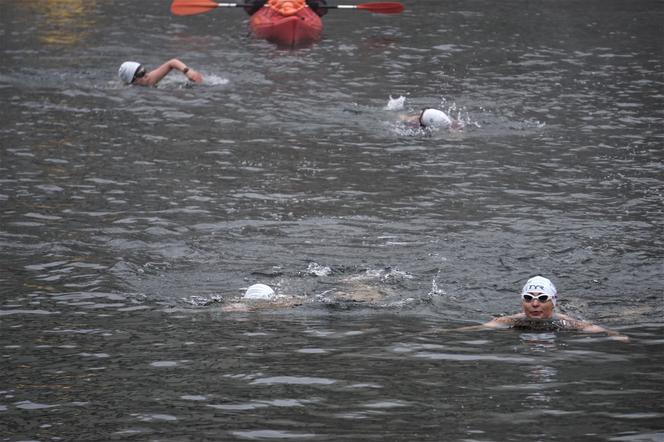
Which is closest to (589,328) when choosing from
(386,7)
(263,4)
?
(263,4)

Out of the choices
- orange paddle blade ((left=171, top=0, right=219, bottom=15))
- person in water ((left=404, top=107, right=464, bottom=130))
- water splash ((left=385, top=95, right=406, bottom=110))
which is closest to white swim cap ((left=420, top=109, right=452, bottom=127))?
person in water ((left=404, top=107, right=464, bottom=130))

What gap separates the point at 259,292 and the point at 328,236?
291 centimetres

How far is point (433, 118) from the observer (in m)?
21.4

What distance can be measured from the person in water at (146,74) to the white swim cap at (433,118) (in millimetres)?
5370

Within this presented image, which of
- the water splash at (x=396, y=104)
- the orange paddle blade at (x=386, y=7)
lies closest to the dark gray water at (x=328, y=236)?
the water splash at (x=396, y=104)

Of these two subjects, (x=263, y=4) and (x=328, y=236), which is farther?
(x=263, y=4)

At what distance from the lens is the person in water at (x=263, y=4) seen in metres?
30.8

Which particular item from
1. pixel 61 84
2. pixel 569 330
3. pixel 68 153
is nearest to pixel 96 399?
pixel 569 330

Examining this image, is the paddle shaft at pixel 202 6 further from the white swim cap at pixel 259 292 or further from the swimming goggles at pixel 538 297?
the swimming goggles at pixel 538 297

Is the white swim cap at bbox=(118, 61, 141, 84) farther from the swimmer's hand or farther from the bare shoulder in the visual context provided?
the bare shoulder

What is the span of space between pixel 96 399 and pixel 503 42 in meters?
21.7

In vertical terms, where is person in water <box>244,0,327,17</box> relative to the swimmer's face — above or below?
above

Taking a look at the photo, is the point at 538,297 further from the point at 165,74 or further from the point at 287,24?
the point at 287,24

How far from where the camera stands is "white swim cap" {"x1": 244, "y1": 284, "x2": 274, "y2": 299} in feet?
42.3
